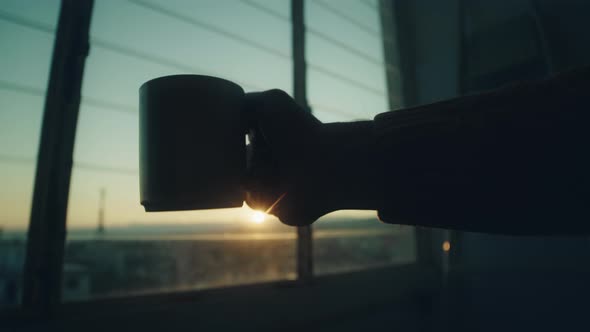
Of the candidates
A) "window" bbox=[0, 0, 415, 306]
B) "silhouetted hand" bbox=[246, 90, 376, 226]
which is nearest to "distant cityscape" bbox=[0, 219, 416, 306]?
"window" bbox=[0, 0, 415, 306]

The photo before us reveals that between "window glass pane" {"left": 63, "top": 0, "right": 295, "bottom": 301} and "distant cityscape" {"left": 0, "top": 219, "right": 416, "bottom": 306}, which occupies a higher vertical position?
"window glass pane" {"left": 63, "top": 0, "right": 295, "bottom": 301}

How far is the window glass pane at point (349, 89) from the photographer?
1796 millimetres

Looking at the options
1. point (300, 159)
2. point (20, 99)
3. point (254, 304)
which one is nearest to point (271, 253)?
point (254, 304)

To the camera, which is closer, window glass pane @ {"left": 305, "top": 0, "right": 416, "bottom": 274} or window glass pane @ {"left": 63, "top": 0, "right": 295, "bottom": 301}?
window glass pane @ {"left": 63, "top": 0, "right": 295, "bottom": 301}

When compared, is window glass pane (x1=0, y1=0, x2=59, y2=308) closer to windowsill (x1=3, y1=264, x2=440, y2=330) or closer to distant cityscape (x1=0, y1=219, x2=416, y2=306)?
distant cityscape (x1=0, y1=219, x2=416, y2=306)

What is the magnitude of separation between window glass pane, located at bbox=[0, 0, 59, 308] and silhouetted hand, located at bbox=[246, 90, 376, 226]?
A: 96cm

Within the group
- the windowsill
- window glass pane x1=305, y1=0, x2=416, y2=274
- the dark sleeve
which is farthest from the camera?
window glass pane x1=305, y1=0, x2=416, y2=274

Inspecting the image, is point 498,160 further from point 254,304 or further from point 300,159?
point 254,304

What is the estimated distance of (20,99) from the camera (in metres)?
0.99

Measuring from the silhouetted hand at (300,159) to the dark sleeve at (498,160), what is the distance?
4 centimetres

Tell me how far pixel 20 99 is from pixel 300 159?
1106mm

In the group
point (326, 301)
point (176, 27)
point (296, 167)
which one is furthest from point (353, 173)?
point (176, 27)

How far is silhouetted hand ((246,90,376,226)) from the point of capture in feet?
1.17

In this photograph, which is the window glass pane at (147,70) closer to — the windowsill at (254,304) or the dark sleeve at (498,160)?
the windowsill at (254,304)
